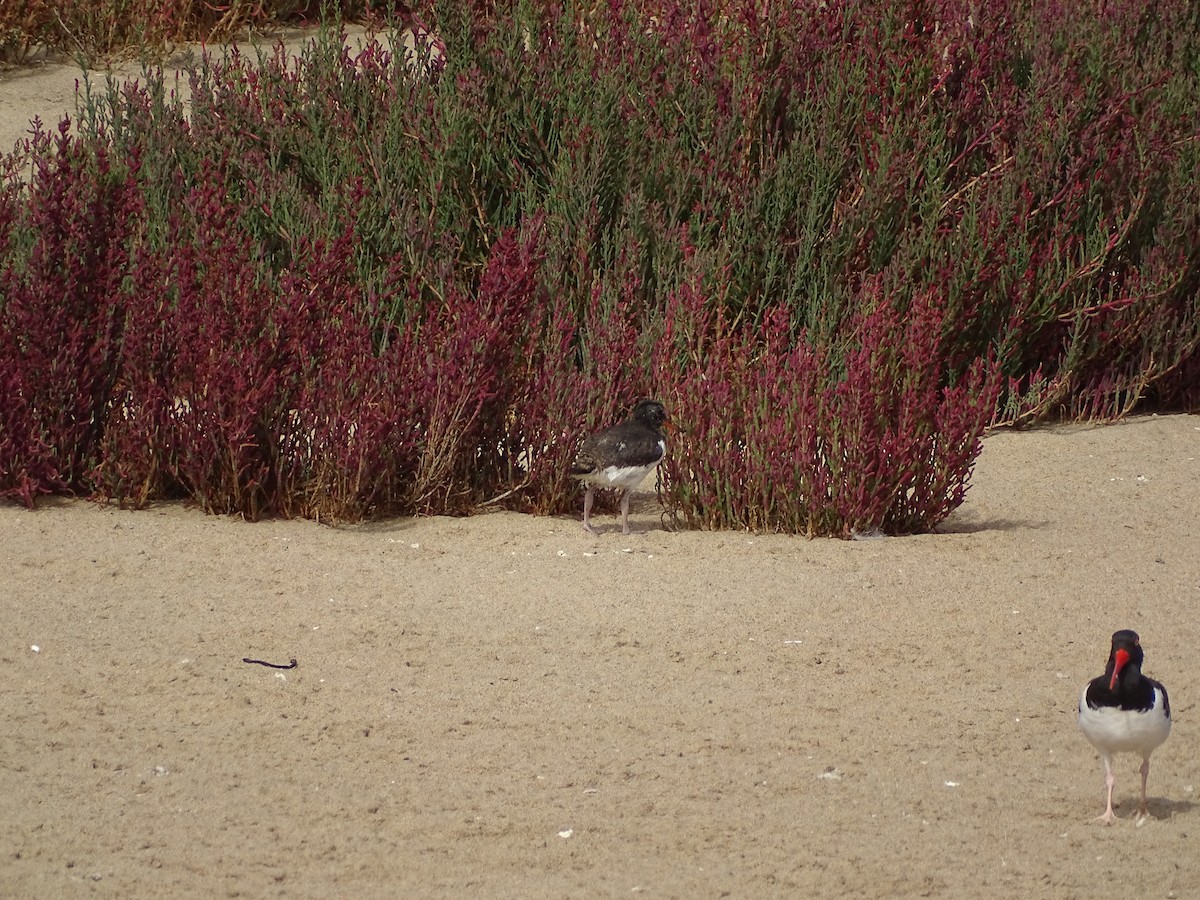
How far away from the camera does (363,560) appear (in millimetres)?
6547

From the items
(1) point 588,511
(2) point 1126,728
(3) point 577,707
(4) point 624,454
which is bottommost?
(3) point 577,707

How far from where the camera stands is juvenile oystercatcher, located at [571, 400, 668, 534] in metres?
6.85

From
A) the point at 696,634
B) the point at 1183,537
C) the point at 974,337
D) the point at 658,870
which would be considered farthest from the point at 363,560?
the point at 974,337

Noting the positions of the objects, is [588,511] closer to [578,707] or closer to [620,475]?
[620,475]

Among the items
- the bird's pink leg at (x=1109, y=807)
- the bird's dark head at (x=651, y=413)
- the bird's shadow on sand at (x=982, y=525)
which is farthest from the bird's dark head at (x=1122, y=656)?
the bird's dark head at (x=651, y=413)

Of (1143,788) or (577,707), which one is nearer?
(1143,788)

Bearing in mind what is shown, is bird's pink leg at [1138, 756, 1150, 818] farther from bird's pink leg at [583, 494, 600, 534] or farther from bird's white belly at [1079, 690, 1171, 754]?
bird's pink leg at [583, 494, 600, 534]

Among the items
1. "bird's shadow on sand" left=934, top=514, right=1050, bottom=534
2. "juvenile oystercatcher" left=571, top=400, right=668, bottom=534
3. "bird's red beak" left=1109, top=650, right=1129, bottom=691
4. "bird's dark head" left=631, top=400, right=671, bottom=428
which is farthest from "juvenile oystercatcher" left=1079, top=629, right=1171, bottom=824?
"bird's dark head" left=631, top=400, right=671, bottom=428

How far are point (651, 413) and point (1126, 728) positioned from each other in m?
2.99

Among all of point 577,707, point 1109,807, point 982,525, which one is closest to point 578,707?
point 577,707

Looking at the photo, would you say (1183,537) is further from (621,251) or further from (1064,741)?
(621,251)

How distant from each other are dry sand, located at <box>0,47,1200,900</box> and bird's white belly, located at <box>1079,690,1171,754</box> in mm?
236

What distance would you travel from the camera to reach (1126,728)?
4457mm

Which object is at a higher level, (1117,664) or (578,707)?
(1117,664)
